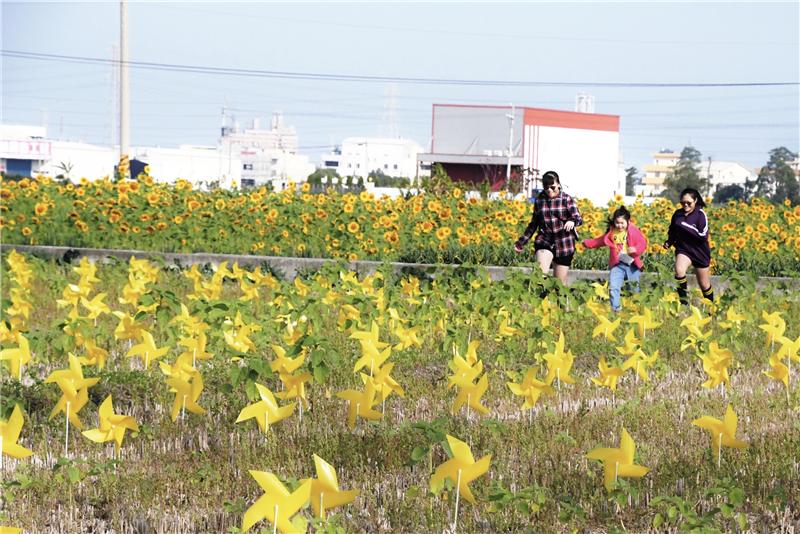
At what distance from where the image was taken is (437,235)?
15.1 metres

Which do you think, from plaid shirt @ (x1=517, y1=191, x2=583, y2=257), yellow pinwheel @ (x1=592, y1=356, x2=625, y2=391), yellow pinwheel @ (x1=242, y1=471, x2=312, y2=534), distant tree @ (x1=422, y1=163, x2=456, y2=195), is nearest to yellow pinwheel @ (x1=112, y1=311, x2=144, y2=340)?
yellow pinwheel @ (x1=592, y1=356, x2=625, y2=391)

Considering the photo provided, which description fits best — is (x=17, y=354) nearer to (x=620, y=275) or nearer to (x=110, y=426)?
(x=110, y=426)

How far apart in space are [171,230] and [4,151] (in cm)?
11219

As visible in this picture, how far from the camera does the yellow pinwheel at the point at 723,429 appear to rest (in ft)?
16.6

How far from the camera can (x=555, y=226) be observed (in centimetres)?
1164

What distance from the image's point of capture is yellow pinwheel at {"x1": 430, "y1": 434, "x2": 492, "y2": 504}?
4.19m

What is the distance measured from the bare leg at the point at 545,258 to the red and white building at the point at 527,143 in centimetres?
6063

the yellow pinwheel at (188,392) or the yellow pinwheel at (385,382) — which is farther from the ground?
the yellow pinwheel at (385,382)

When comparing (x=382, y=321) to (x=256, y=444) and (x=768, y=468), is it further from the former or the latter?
(x=768, y=468)

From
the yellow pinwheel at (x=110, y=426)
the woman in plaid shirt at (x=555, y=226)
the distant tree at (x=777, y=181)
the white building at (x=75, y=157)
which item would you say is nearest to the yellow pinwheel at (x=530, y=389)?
the yellow pinwheel at (x=110, y=426)

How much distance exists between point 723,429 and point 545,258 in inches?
258

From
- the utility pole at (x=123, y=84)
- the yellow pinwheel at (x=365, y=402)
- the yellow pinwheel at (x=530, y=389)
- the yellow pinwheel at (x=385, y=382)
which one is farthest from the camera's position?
the utility pole at (x=123, y=84)

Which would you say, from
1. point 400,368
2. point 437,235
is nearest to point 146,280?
point 400,368

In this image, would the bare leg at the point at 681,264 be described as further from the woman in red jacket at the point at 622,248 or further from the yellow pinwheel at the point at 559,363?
the yellow pinwheel at the point at 559,363
